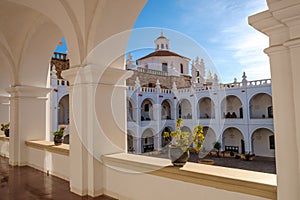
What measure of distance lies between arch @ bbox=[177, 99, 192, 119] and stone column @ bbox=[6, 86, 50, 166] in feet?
41.1

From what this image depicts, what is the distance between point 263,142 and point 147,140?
855 cm

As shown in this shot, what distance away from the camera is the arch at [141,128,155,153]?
16.0 meters

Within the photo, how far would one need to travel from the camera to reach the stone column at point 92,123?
3.33m

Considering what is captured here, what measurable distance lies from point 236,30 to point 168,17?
162cm

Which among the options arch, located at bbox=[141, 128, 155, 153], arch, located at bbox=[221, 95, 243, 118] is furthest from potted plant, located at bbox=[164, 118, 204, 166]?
arch, located at bbox=[221, 95, 243, 118]

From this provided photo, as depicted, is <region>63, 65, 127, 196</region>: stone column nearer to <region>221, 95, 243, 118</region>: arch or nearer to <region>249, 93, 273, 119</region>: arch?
<region>249, 93, 273, 119</region>: arch

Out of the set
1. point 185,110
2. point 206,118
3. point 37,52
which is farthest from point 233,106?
point 37,52

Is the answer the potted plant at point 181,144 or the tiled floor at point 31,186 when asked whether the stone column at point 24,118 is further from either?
the potted plant at point 181,144

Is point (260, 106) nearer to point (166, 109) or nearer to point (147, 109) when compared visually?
point (166, 109)

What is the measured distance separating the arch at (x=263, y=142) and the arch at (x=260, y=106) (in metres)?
1.22

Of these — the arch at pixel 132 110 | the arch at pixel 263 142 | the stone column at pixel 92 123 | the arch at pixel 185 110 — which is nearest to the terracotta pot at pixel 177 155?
the stone column at pixel 92 123

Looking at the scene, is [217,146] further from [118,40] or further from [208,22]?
[118,40]

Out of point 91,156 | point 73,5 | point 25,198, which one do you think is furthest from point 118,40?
point 25,198

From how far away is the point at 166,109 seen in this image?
17.6m
